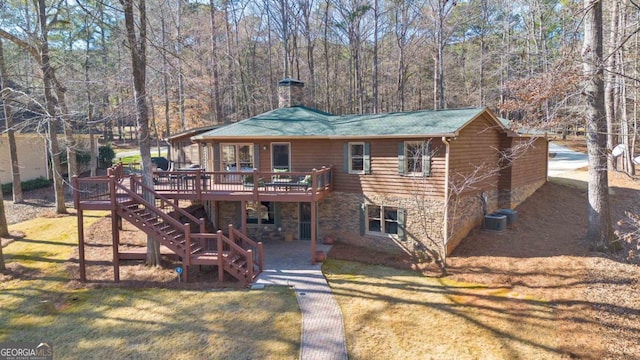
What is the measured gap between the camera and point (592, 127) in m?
10.8

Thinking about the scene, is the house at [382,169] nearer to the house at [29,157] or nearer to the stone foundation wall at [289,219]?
the stone foundation wall at [289,219]

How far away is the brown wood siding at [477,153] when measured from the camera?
12664 mm

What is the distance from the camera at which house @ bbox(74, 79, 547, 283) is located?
11.6 metres

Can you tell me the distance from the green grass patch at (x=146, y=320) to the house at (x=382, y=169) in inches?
141

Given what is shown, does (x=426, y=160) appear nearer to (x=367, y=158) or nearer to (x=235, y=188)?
(x=367, y=158)

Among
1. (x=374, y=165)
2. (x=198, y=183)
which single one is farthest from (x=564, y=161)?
(x=198, y=183)

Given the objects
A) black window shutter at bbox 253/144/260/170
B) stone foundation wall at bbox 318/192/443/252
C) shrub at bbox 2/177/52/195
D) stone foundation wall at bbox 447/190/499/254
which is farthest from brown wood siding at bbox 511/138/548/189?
shrub at bbox 2/177/52/195

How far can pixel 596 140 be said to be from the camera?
10.9 metres

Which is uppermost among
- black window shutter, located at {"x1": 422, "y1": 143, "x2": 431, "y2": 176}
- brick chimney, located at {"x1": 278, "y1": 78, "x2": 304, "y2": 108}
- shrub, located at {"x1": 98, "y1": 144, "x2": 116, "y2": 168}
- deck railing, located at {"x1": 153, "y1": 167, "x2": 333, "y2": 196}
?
brick chimney, located at {"x1": 278, "y1": 78, "x2": 304, "y2": 108}

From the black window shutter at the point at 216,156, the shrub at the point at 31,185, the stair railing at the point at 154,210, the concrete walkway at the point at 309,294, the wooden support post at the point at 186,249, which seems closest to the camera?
the concrete walkway at the point at 309,294

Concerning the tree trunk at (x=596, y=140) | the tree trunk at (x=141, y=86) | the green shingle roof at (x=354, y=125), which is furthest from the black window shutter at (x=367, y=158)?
the tree trunk at (x=141, y=86)

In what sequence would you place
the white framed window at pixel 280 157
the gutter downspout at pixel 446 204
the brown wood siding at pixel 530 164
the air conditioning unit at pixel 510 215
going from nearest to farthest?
the gutter downspout at pixel 446 204
the air conditioning unit at pixel 510 215
the white framed window at pixel 280 157
the brown wood siding at pixel 530 164

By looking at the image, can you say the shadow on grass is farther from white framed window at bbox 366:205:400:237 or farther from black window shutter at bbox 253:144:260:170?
black window shutter at bbox 253:144:260:170

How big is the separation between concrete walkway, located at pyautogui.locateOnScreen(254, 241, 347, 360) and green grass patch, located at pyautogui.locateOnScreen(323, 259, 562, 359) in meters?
0.28
